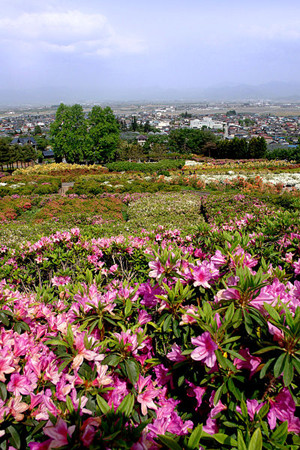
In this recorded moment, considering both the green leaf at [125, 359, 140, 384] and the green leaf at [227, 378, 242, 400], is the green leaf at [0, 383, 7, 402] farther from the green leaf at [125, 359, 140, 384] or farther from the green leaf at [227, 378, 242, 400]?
the green leaf at [227, 378, 242, 400]

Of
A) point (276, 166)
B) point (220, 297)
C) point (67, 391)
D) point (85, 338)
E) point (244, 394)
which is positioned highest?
point (220, 297)

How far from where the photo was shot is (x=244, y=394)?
4.17 ft

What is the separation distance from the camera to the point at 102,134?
111ft

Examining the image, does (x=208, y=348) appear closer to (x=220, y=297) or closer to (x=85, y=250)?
(x=220, y=297)

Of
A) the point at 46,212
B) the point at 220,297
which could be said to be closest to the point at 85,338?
the point at 220,297

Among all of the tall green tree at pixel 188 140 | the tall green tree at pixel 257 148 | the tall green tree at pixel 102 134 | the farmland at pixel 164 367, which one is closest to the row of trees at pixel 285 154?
the tall green tree at pixel 257 148

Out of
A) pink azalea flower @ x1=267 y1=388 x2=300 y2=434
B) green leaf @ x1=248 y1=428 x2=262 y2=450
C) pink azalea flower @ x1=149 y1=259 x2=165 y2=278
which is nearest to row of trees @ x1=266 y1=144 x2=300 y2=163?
pink azalea flower @ x1=149 y1=259 x2=165 y2=278

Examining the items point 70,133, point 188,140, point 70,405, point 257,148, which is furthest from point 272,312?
point 188,140

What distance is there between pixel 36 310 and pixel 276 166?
1187 inches

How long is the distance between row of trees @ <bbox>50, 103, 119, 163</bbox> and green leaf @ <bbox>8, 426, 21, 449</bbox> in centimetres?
3435

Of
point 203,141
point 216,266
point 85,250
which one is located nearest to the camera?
point 216,266

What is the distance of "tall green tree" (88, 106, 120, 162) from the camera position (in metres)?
33.7

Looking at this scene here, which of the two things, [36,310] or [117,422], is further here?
[36,310]

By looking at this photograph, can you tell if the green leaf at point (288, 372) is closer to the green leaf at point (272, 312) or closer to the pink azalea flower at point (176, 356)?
the green leaf at point (272, 312)
